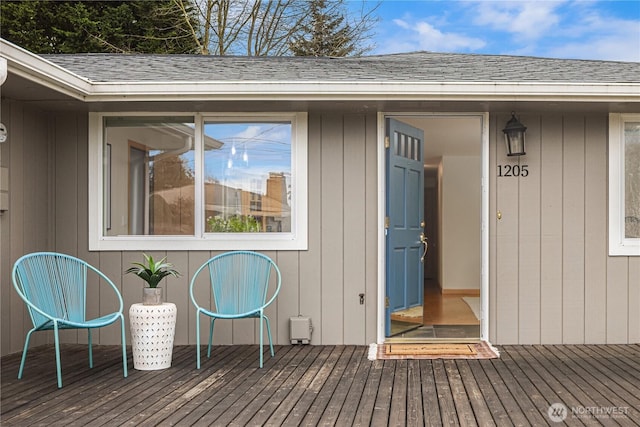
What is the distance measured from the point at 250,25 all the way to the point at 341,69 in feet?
26.1

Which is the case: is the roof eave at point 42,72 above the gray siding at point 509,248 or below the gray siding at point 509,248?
above

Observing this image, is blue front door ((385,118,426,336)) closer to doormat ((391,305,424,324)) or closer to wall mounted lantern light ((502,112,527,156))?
doormat ((391,305,424,324))

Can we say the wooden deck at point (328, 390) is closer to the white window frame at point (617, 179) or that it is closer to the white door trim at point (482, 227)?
the white door trim at point (482, 227)

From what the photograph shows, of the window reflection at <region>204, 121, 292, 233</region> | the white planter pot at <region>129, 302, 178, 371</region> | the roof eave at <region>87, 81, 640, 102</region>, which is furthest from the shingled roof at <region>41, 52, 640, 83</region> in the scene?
the white planter pot at <region>129, 302, 178, 371</region>

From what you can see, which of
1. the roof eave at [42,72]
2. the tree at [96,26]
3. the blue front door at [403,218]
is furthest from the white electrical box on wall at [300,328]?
the tree at [96,26]

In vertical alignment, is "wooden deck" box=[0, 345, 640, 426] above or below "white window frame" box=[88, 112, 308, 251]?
below

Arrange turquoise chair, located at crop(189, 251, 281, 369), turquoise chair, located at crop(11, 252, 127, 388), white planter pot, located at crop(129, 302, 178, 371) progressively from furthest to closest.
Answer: turquoise chair, located at crop(189, 251, 281, 369), white planter pot, located at crop(129, 302, 178, 371), turquoise chair, located at crop(11, 252, 127, 388)

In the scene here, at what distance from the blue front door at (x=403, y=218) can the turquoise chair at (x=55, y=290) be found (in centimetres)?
216

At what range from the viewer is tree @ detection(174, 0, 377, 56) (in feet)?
40.3

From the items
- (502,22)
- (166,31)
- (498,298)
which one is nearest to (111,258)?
(498,298)

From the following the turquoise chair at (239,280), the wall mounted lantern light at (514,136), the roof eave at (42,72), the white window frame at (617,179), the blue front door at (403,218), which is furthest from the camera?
the blue front door at (403,218)

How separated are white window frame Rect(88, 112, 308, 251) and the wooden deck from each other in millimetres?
845

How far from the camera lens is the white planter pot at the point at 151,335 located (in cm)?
386

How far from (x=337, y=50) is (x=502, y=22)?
6697mm
